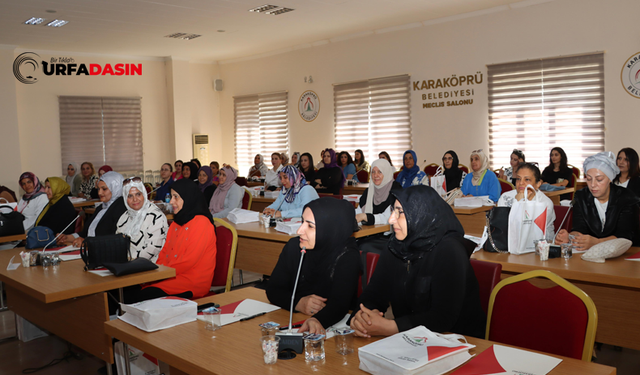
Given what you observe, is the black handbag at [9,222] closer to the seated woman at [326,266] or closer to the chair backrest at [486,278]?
the seated woman at [326,266]

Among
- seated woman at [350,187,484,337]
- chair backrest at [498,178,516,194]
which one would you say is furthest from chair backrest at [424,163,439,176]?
seated woman at [350,187,484,337]

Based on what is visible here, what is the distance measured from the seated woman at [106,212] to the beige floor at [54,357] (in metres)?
0.80

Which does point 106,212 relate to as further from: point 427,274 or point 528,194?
point 528,194

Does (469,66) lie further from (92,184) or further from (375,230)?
(92,184)

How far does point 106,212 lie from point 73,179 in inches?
304

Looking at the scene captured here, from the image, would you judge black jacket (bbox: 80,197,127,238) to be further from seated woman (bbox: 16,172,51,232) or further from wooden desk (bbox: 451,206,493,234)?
wooden desk (bbox: 451,206,493,234)

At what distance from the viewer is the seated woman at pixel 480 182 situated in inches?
237

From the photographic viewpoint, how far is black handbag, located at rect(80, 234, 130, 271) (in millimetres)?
2896

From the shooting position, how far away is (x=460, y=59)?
8695 mm

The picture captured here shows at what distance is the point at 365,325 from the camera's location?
5.87 ft

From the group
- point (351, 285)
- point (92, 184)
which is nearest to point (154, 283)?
point (351, 285)

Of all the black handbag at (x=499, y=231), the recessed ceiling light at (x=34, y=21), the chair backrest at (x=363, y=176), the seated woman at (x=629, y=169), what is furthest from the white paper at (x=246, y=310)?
the recessed ceiling light at (x=34, y=21)

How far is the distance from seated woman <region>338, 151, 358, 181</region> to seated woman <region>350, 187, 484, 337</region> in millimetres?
7645

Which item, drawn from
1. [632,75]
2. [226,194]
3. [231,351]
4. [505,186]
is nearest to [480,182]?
[505,186]
